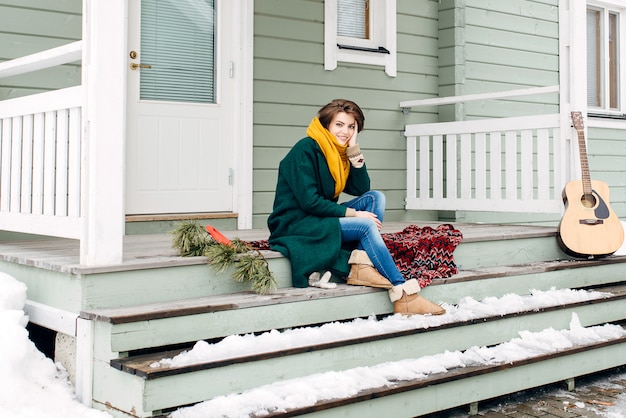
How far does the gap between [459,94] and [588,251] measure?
2.18 m

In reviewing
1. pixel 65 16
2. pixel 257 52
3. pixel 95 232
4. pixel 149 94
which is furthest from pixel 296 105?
pixel 95 232

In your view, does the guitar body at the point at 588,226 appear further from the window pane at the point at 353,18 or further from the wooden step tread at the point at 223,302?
the window pane at the point at 353,18

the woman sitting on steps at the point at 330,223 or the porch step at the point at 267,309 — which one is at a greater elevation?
the woman sitting on steps at the point at 330,223

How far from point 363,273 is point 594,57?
557 cm

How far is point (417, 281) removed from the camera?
3656 millimetres

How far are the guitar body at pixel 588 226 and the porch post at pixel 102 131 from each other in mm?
2970

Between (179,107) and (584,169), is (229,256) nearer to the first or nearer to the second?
(179,107)

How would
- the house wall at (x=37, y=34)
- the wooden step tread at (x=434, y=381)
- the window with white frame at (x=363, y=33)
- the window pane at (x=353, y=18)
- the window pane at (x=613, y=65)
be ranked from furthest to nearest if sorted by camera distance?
the window pane at (x=613, y=65) < the window pane at (x=353, y=18) < the window with white frame at (x=363, y=33) < the house wall at (x=37, y=34) < the wooden step tread at (x=434, y=381)

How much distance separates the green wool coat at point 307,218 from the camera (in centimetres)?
359

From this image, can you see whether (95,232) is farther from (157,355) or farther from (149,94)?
(149,94)

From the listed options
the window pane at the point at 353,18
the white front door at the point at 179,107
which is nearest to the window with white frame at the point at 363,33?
the window pane at the point at 353,18

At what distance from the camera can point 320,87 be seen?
5.97 metres

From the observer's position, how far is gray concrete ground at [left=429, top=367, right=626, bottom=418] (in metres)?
3.47

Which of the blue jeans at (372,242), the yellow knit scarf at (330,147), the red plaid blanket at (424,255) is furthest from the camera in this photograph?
the red plaid blanket at (424,255)
